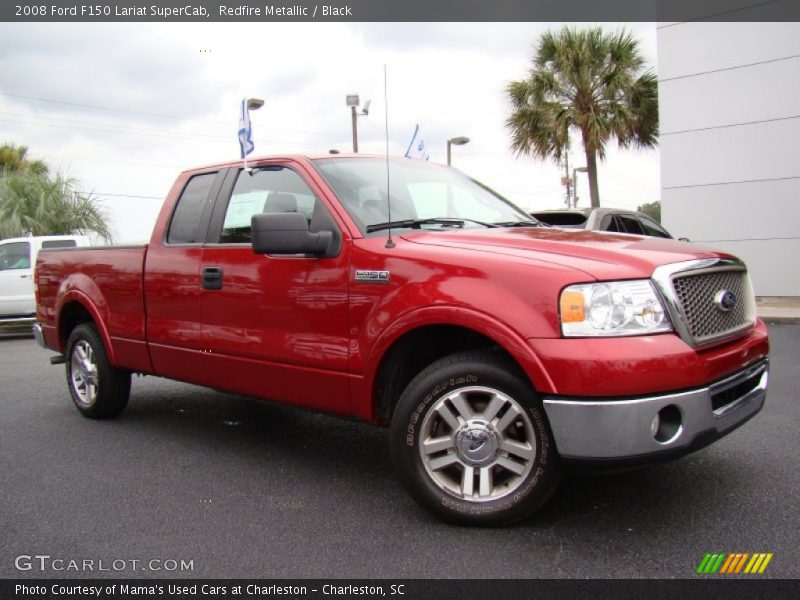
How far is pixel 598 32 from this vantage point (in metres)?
19.5

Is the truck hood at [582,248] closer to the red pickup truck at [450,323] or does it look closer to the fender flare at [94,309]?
the red pickup truck at [450,323]

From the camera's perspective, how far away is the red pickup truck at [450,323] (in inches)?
117

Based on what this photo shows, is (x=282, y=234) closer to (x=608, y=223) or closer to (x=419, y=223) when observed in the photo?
(x=419, y=223)

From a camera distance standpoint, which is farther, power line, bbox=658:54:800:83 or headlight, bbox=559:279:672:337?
power line, bbox=658:54:800:83

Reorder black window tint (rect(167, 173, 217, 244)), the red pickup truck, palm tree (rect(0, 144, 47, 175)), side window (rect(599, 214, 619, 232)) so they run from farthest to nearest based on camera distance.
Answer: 1. palm tree (rect(0, 144, 47, 175))
2. side window (rect(599, 214, 619, 232))
3. black window tint (rect(167, 173, 217, 244))
4. the red pickup truck

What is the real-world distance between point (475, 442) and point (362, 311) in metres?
0.87

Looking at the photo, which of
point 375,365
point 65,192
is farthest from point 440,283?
point 65,192

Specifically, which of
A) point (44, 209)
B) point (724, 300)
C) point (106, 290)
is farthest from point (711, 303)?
point (44, 209)

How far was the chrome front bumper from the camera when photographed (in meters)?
2.91

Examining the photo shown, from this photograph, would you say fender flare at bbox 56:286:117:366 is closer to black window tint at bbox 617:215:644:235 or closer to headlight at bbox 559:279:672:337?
headlight at bbox 559:279:672:337

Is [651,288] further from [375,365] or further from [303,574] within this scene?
[303,574]

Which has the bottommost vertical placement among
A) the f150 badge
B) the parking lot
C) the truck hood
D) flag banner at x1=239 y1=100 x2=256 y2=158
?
the parking lot

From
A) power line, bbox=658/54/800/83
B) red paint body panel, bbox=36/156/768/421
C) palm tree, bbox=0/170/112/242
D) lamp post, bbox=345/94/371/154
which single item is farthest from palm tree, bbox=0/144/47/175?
red paint body panel, bbox=36/156/768/421

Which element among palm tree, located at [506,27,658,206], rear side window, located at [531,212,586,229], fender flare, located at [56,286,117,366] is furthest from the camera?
palm tree, located at [506,27,658,206]
